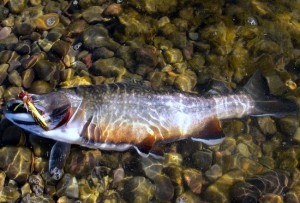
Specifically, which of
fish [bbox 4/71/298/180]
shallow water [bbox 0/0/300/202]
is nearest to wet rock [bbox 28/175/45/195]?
shallow water [bbox 0/0/300/202]

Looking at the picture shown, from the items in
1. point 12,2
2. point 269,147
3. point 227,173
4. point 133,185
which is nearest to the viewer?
point 133,185

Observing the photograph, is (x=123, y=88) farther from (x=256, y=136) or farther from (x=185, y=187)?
(x=256, y=136)

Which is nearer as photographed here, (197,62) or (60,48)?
(60,48)

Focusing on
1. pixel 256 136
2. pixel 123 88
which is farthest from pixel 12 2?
pixel 256 136

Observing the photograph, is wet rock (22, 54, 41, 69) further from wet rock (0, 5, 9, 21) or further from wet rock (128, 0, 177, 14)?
wet rock (128, 0, 177, 14)

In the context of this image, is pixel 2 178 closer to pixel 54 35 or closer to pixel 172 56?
pixel 54 35

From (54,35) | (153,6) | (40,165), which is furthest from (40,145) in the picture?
(153,6)
